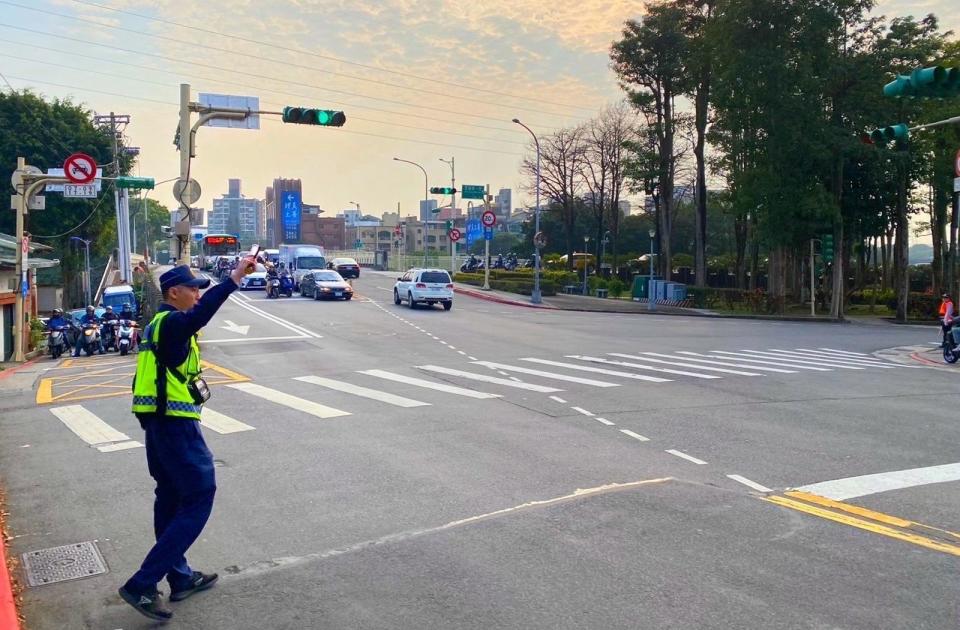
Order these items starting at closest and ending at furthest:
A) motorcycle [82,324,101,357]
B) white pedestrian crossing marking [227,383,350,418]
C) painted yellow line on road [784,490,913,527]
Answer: painted yellow line on road [784,490,913,527]
white pedestrian crossing marking [227,383,350,418]
motorcycle [82,324,101,357]

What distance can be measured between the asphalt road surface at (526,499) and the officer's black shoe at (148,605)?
0.12 meters

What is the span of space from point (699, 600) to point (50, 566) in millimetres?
4521

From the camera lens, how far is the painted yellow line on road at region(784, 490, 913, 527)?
6.60 m

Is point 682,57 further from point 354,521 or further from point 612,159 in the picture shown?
point 354,521

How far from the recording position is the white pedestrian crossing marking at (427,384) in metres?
13.7

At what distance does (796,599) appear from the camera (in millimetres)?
4988

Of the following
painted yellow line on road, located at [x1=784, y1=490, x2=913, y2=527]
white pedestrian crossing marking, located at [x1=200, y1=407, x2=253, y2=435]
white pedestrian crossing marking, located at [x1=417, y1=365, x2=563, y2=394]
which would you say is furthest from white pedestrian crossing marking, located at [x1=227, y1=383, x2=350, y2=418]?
painted yellow line on road, located at [x1=784, y1=490, x2=913, y2=527]

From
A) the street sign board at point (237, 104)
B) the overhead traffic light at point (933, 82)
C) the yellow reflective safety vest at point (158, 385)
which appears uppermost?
the street sign board at point (237, 104)

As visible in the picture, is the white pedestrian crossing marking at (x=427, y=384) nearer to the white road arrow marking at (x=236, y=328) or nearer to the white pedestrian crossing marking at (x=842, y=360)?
the white road arrow marking at (x=236, y=328)

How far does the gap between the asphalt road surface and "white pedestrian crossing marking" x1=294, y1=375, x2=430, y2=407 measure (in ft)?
0.36

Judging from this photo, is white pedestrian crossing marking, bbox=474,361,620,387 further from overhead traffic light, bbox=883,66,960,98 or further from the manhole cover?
the manhole cover

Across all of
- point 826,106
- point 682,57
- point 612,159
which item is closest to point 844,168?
point 826,106

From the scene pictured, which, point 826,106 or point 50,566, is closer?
point 50,566

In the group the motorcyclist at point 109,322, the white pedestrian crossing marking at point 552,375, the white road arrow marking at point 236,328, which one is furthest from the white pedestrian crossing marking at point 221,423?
the white road arrow marking at point 236,328
